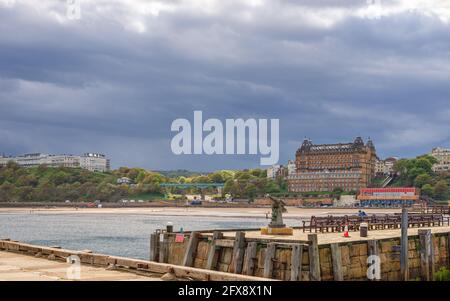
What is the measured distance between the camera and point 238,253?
25547 mm

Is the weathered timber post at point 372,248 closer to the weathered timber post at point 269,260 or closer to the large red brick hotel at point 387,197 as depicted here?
the weathered timber post at point 269,260

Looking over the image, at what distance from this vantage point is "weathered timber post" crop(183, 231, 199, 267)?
92.5ft

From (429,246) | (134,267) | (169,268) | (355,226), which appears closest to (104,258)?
(134,267)

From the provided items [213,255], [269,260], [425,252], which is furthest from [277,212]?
[269,260]

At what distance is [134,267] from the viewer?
1950cm

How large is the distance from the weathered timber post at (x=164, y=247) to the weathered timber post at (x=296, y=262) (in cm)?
942

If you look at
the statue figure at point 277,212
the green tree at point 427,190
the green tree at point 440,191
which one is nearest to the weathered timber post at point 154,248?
the statue figure at point 277,212

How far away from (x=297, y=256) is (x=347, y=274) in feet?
11.0

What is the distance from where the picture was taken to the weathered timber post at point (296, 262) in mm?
22695

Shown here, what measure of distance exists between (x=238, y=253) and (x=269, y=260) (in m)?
1.98

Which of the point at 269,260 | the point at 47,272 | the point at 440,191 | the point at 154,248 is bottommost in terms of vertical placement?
the point at 154,248

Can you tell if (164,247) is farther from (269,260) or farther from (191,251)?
(269,260)
